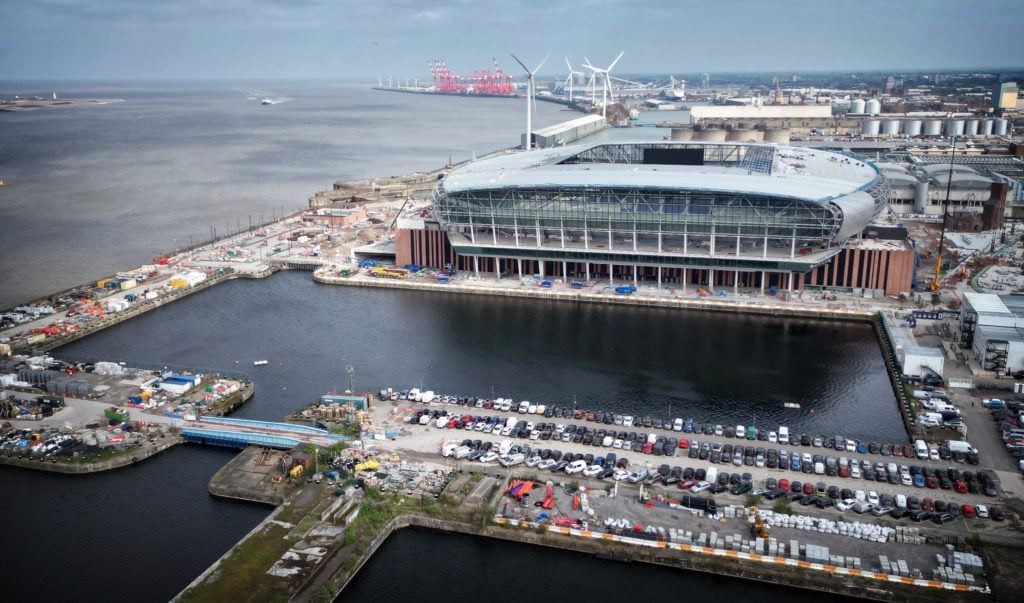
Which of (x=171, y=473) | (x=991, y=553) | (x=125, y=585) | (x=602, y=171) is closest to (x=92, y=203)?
(x=602, y=171)

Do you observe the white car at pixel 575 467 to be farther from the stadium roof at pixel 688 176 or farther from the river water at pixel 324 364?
the stadium roof at pixel 688 176

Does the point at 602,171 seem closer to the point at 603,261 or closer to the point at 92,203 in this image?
the point at 603,261

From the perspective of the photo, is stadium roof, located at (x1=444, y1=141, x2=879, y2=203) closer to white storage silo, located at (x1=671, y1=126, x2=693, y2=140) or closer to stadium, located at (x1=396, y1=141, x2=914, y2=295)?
stadium, located at (x1=396, y1=141, x2=914, y2=295)

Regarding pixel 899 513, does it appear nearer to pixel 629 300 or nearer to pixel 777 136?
pixel 629 300

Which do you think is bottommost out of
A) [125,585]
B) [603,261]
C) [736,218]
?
[125,585]

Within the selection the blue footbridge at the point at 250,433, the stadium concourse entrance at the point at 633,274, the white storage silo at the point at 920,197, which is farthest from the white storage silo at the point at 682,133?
the blue footbridge at the point at 250,433

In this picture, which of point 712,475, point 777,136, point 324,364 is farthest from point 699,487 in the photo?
point 777,136

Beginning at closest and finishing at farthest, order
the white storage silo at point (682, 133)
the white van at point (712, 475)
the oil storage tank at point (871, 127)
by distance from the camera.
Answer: the white van at point (712, 475) < the oil storage tank at point (871, 127) < the white storage silo at point (682, 133)
